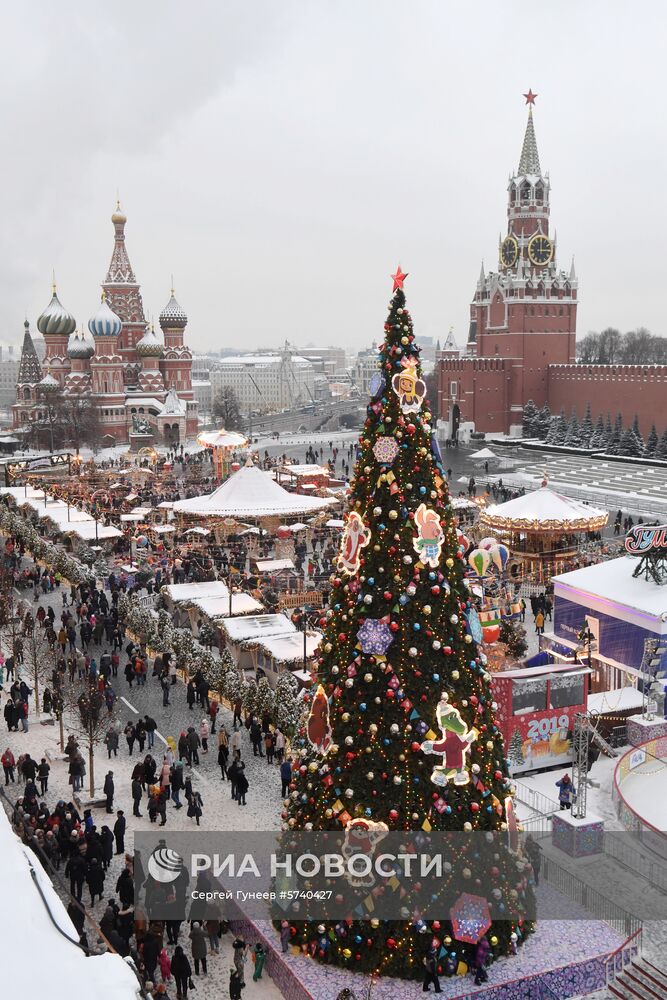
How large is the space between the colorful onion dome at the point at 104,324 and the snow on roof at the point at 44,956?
5014cm

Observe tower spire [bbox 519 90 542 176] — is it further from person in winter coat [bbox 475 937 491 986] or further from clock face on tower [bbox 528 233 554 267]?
person in winter coat [bbox 475 937 491 986]

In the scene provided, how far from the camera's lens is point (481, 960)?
7125mm

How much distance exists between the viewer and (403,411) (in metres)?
7.52

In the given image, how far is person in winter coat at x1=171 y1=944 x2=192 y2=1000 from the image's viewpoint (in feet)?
24.4

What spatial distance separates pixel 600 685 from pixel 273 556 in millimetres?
10467

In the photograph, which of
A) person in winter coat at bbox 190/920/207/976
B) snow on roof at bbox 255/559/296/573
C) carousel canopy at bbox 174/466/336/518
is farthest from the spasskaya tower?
person in winter coat at bbox 190/920/207/976

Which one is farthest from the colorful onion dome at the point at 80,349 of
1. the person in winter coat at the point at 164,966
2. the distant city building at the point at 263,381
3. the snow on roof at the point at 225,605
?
the distant city building at the point at 263,381

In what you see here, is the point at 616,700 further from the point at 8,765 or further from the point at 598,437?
the point at 598,437

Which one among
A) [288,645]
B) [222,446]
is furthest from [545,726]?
[222,446]

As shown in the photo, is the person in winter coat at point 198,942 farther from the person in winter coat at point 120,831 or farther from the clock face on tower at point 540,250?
the clock face on tower at point 540,250

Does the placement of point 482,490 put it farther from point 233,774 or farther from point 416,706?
point 416,706

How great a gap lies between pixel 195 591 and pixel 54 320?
42226 mm

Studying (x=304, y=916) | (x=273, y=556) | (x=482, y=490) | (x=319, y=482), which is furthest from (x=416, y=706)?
(x=482, y=490)

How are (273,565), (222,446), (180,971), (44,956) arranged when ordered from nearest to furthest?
1. (44,956)
2. (180,971)
3. (273,565)
4. (222,446)
